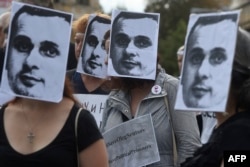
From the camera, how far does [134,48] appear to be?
10.7ft

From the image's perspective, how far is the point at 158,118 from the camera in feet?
10.8

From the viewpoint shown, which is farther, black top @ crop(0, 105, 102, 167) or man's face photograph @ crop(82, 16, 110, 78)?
man's face photograph @ crop(82, 16, 110, 78)

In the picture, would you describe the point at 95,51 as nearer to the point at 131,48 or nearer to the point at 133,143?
the point at 131,48

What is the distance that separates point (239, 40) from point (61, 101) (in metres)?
0.83

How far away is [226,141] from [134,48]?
3.77 ft

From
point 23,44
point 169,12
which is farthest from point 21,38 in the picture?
point 169,12

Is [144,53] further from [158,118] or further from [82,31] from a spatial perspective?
[82,31]

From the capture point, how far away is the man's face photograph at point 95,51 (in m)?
3.92

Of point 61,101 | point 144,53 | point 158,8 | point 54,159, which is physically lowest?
point 54,159

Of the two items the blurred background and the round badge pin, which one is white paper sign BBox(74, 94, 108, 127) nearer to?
the round badge pin

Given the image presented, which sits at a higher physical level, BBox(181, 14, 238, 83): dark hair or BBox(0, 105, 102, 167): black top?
BBox(181, 14, 238, 83): dark hair

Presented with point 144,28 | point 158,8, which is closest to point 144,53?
point 144,28

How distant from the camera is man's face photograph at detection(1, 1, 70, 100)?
8.48 ft

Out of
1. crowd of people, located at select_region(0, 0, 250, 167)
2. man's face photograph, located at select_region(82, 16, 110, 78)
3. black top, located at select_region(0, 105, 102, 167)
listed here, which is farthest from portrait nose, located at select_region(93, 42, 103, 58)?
black top, located at select_region(0, 105, 102, 167)
